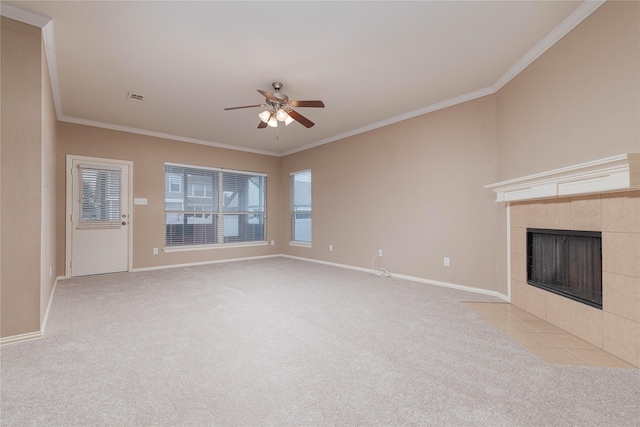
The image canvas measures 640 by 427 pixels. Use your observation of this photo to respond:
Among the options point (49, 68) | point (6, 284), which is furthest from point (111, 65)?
point (6, 284)

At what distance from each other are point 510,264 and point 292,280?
118 inches

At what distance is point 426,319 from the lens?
9.23 feet

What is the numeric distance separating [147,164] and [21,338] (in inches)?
149

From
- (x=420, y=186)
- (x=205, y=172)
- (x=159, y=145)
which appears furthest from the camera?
(x=205, y=172)

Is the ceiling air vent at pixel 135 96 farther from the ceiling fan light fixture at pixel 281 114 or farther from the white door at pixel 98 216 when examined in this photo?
the ceiling fan light fixture at pixel 281 114

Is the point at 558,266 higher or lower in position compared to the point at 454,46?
lower

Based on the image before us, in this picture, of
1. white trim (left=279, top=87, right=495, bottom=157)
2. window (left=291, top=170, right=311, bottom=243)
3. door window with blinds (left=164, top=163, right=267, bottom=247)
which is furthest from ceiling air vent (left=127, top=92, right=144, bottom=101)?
window (left=291, top=170, right=311, bottom=243)

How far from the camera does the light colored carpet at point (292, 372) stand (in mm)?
1476

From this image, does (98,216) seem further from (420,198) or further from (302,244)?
(420,198)

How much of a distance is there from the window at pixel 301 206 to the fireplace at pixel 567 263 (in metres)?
4.47

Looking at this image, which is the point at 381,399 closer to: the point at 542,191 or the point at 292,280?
the point at 542,191

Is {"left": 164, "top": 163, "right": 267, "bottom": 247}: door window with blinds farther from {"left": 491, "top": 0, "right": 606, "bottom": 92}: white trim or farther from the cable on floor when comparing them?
{"left": 491, "top": 0, "right": 606, "bottom": 92}: white trim

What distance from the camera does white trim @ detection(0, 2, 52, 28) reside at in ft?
7.39

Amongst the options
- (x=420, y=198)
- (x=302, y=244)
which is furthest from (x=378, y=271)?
(x=302, y=244)
